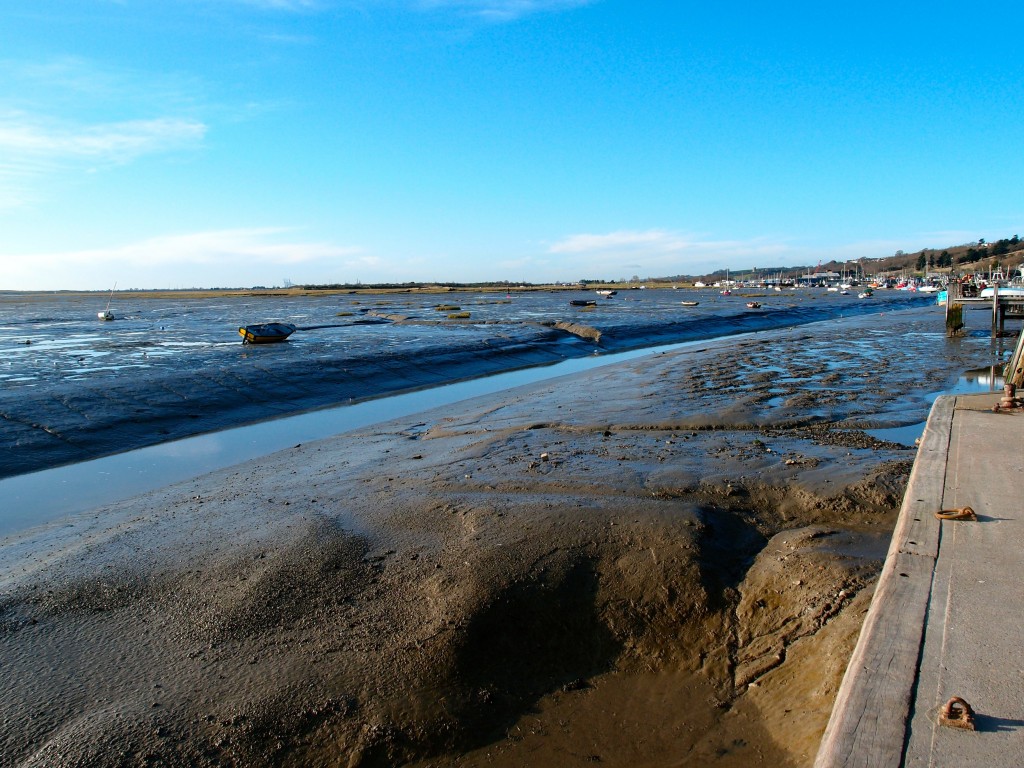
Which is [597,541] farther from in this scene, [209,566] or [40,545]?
[40,545]

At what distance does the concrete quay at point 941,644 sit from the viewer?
3.10 metres

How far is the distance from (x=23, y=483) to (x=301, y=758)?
1184cm

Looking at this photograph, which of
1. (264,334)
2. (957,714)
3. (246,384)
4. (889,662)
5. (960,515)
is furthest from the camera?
(264,334)

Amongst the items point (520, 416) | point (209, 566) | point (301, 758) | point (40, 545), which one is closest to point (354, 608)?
point (301, 758)

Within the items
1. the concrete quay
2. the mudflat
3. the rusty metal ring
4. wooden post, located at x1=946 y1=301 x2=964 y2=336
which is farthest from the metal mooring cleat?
wooden post, located at x1=946 y1=301 x2=964 y2=336

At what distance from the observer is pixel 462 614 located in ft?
19.1

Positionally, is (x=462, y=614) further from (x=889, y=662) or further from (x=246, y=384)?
(x=246, y=384)

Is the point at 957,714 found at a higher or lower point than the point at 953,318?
higher

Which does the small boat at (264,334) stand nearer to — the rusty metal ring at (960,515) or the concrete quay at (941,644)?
the concrete quay at (941,644)

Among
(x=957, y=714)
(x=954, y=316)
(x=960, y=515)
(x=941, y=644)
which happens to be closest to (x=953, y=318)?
(x=954, y=316)

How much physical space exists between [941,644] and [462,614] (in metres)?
3.37

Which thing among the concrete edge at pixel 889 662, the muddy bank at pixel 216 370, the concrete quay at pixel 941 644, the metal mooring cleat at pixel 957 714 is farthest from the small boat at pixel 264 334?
the metal mooring cleat at pixel 957 714

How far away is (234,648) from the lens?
5.62m

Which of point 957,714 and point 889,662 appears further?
point 889,662
